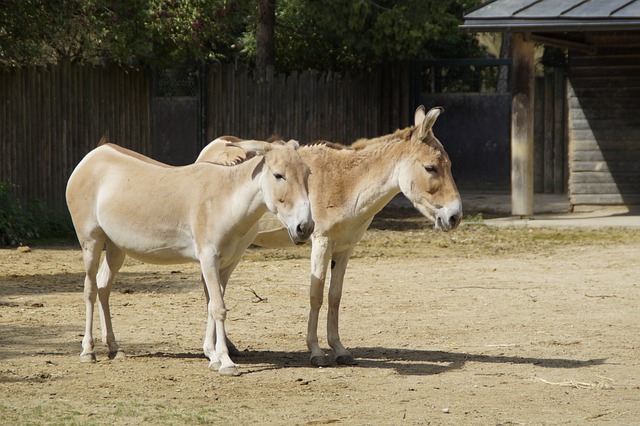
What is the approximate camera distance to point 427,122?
7504 millimetres

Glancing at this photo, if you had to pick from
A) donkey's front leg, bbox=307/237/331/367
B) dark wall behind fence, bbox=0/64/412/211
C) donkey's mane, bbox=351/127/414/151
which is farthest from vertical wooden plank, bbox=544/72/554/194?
donkey's front leg, bbox=307/237/331/367

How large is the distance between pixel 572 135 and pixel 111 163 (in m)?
12.4

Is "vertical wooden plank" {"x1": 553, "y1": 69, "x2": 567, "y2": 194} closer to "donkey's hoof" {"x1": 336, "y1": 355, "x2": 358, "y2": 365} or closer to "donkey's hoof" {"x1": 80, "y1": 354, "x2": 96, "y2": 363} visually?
"donkey's hoof" {"x1": 336, "y1": 355, "x2": 358, "y2": 365}

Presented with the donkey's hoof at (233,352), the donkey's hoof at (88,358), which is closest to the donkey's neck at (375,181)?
the donkey's hoof at (233,352)

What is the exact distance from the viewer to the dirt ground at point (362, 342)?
6258 mm

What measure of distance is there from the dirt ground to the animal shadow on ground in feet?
0.07

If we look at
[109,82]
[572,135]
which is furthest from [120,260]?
[572,135]

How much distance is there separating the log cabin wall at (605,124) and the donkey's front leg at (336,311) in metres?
11.5

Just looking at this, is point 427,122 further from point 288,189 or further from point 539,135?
point 539,135

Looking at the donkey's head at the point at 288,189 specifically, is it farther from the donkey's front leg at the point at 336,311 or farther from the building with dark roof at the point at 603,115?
the building with dark roof at the point at 603,115

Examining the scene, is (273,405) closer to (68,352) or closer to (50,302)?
(68,352)

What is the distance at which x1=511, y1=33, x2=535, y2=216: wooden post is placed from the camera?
16859mm

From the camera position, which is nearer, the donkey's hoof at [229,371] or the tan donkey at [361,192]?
the donkey's hoof at [229,371]

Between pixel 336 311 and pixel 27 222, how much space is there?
768cm
